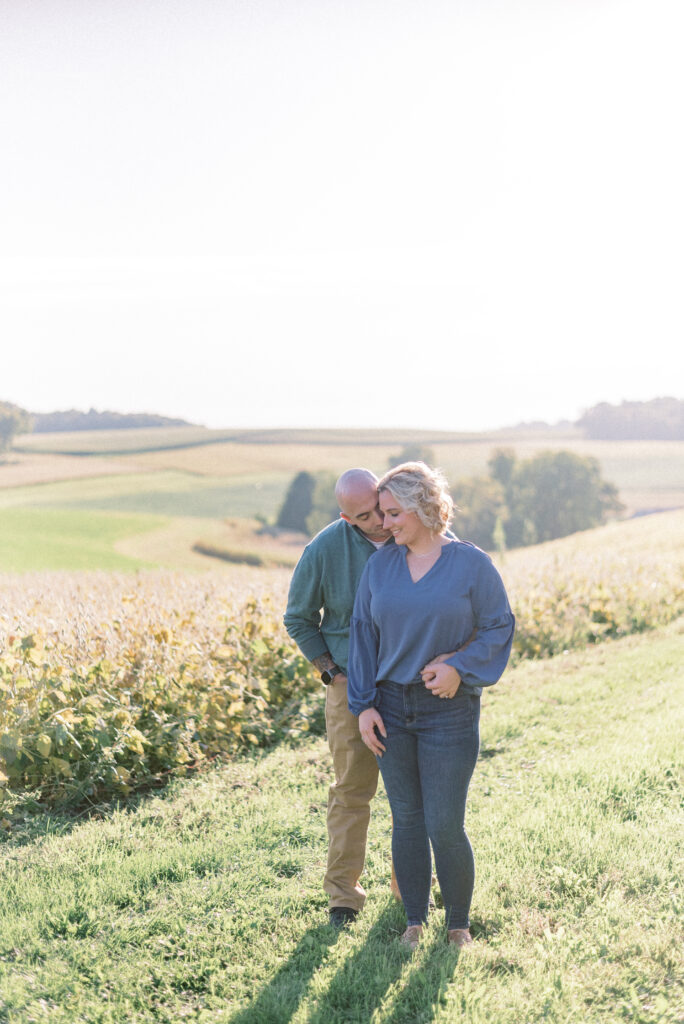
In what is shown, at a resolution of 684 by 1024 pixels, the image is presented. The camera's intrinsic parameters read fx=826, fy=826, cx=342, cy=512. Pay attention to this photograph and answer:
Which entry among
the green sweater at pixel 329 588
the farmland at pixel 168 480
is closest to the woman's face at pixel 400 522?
the green sweater at pixel 329 588

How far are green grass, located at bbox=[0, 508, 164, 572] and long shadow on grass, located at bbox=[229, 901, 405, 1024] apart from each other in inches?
572

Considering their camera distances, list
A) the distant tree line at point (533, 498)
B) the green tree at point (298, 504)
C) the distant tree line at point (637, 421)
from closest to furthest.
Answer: the green tree at point (298, 504), the distant tree line at point (533, 498), the distant tree line at point (637, 421)

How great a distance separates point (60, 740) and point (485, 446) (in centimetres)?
2764

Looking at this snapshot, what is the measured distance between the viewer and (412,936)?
3275mm

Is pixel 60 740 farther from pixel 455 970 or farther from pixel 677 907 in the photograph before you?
pixel 677 907

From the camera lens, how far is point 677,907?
3.44 m

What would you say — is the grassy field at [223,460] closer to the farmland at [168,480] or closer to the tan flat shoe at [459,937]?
the farmland at [168,480]

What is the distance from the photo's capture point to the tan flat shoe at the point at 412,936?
10.6ft

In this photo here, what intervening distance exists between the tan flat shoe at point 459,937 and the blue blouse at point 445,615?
1007 mm

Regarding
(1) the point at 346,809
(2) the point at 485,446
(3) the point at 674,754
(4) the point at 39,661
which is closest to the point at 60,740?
(4) the point at 39,661

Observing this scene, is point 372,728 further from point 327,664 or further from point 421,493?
point 421,493

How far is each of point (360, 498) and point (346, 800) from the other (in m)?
1.29

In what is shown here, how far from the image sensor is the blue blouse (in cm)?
297

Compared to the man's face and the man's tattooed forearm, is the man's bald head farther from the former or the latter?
the man's tattooed forearm
